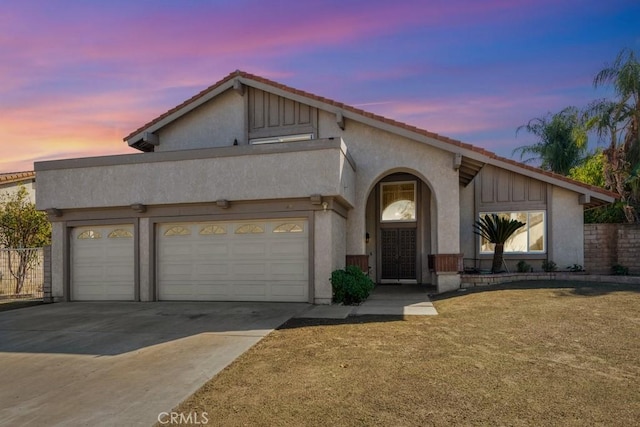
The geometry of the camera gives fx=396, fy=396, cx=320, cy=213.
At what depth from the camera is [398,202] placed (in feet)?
52.4

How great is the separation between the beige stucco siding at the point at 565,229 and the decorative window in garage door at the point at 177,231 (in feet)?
42.3

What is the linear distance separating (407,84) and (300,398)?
44.1 feet

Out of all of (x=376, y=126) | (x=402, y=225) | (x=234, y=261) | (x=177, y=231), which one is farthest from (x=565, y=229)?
(x=177, y=231)

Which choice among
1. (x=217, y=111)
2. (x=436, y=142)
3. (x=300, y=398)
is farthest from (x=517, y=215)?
(x=300, y=398)

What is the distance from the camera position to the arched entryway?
15.5m

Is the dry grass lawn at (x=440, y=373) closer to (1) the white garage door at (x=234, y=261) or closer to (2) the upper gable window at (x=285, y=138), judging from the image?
(1) the white garage door at (x=234, y=261)

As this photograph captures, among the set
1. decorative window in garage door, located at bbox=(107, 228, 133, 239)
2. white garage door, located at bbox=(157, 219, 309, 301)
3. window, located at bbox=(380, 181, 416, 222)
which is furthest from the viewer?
window, located at bbox=(380, 181, 416, 222)

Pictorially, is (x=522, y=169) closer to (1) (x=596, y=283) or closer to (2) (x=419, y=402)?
(1) (x=596, y=283)

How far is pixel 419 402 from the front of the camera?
422 centimetres

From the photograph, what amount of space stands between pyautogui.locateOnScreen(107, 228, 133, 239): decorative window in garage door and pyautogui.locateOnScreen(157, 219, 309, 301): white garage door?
1.12 meters

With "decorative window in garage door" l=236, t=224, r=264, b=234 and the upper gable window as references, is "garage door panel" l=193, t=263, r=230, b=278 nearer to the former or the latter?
"decorative window in garage door" l=236, t=224, r=264, b=234

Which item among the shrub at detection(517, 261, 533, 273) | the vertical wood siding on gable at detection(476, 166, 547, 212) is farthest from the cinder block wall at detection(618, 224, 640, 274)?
the shrub at detection(517, 261, 533, 273)

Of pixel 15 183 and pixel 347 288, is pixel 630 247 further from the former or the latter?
pixel 15 183

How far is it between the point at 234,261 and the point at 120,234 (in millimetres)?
4023
